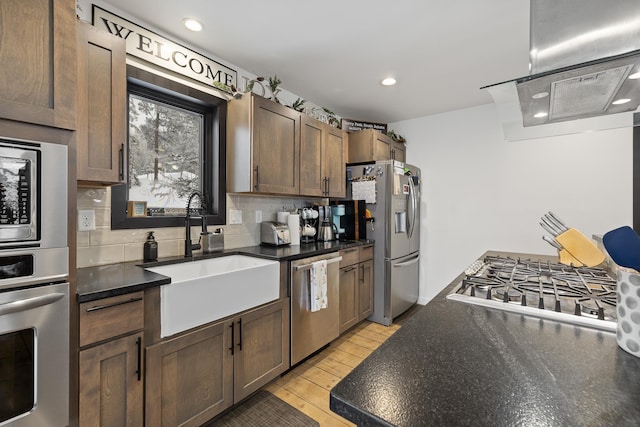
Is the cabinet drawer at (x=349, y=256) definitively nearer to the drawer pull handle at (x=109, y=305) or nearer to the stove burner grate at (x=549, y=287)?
the stove burner grate at (x=549, y=287)

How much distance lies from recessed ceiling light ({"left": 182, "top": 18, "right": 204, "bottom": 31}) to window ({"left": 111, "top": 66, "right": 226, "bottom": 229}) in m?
0.38

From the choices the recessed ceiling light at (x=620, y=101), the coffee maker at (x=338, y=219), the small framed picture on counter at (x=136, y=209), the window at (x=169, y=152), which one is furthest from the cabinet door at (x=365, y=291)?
the recessed ceiling light at (x=620, y=101)

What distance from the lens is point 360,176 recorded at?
3316 millimetres

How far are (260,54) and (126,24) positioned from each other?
893mm

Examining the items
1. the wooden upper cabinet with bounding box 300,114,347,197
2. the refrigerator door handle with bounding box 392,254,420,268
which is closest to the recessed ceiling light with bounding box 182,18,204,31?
the wooden upper cabinet with bounding box 300,114,347,197

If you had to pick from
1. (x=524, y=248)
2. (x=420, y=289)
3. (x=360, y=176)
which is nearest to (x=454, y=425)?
(x=360, y=176)

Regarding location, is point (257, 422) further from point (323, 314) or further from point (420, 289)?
point (420, 289)

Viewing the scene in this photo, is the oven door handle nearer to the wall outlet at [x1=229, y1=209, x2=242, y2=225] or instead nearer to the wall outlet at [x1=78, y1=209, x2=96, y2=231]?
the wall outlet at [x1=78, y1=209, x2=96, y2=231]

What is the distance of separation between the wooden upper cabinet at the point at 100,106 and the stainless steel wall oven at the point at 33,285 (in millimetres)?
318

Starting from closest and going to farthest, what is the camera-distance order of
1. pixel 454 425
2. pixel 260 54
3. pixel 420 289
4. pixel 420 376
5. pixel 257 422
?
pixel 454 425
pixel 420 376
pixel 257 422
pixel 260 54
pixel 420 289

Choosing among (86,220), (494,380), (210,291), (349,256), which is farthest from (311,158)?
(494,380)

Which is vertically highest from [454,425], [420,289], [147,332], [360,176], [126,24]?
[126,24]

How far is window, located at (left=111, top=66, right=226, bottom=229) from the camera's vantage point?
195 cm

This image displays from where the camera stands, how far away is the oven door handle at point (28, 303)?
1009 millimetres
